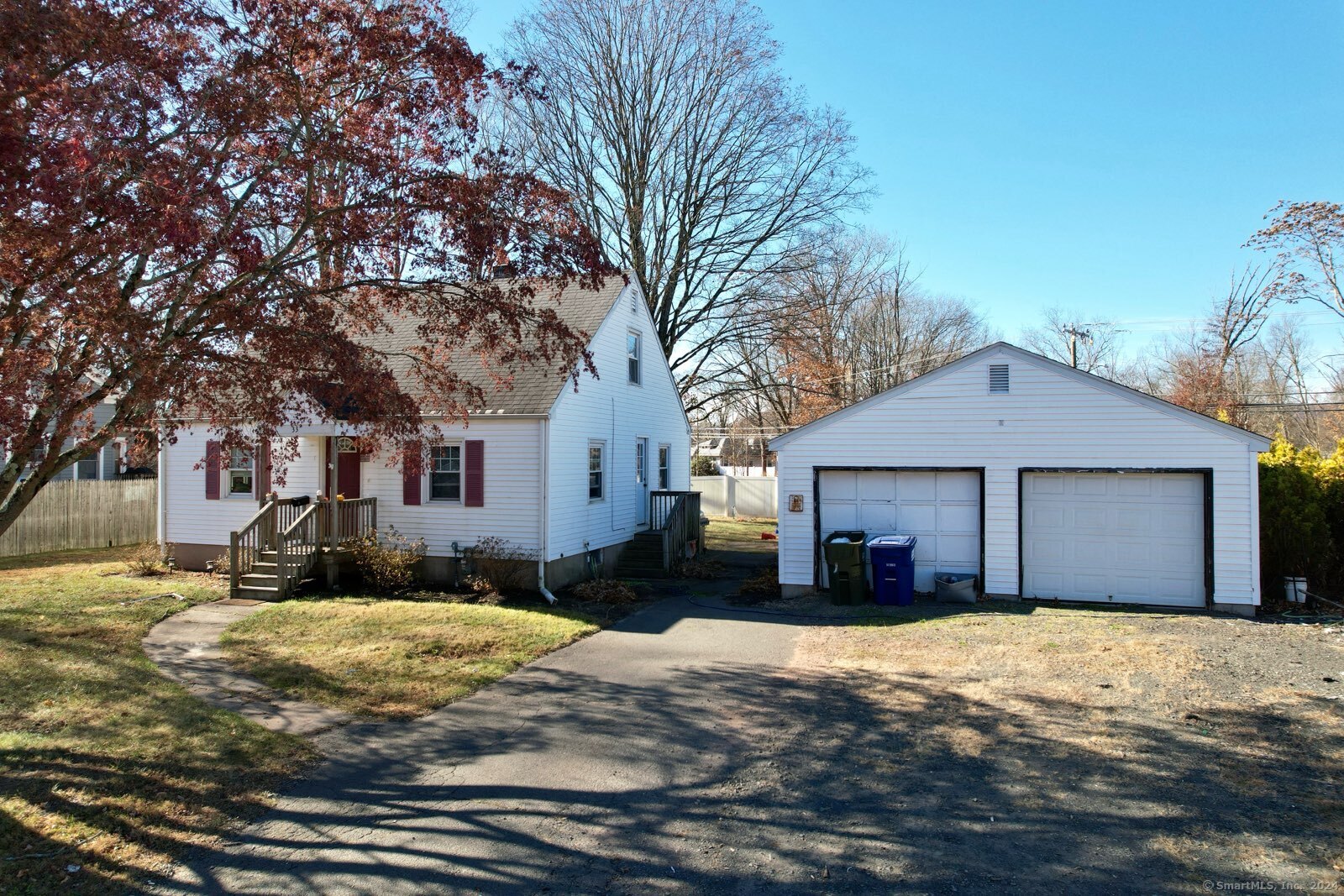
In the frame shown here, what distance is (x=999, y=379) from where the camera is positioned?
13500 mm

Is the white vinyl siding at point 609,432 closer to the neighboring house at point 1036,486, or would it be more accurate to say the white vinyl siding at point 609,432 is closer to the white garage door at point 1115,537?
the neighboring house at point 1036,486

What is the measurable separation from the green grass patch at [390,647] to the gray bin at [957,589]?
5995 mm

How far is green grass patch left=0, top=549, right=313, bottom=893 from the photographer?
4820 mm

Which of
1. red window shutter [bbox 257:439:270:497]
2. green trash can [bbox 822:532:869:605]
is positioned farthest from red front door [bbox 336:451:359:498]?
green trash can [bbox 822:532:869:605]

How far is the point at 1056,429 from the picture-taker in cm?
1321

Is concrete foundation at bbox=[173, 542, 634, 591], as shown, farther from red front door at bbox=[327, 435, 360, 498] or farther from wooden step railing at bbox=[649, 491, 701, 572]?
red front door at bbox=[327, 435, 360, 498]

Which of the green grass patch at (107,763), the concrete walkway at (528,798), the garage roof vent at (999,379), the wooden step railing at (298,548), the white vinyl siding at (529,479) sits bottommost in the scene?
the concrete walkway at (528,798)

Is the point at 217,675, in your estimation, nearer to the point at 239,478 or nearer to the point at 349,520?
the point at 349,520

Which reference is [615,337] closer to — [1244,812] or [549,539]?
[549,539]

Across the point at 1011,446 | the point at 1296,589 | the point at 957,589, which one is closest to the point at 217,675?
the point at 957,589

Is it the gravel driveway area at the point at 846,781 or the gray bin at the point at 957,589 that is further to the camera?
the gray bin at the point at 957,589

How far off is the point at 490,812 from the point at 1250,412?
40.7 meters

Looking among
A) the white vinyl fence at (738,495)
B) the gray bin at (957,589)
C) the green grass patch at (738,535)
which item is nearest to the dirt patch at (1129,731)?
the gray bin at (957,589)

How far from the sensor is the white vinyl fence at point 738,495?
32.8 m
